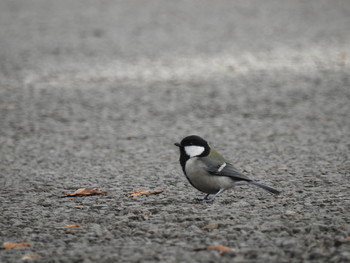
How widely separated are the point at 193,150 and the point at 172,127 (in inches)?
102

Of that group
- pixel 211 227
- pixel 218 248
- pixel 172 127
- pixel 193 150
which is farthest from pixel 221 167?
pixel 172 127

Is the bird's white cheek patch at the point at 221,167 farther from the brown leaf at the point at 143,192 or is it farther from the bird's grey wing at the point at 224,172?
the brown leaf at the point at 143,192

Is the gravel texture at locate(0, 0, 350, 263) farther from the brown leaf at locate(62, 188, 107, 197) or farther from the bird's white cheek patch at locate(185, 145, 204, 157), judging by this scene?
the bird's white cheek patch at locate(185, 145, 204, 157)

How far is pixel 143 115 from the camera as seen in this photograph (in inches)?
273

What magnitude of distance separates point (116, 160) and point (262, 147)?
4.77ft

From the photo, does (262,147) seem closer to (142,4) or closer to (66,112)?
(66,112)

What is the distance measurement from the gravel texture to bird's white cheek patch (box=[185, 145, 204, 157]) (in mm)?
347

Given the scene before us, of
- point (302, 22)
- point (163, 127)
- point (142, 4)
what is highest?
point (142, 4)

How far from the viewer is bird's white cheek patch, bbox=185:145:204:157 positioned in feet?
12.3

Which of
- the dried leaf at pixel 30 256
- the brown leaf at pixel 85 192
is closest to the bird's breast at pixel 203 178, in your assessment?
the brown leaf at pixel 85 192

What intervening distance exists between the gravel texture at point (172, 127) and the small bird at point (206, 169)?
0.15 metres

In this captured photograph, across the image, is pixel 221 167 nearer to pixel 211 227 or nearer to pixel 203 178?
pixel 203 178

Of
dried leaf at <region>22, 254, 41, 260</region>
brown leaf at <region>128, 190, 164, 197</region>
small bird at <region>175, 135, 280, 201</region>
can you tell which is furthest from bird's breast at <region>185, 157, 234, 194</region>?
dried leaf at <region>22, 254, 41, 260</region>

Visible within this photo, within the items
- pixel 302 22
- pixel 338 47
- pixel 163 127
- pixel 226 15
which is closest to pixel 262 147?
pixel 163 127
